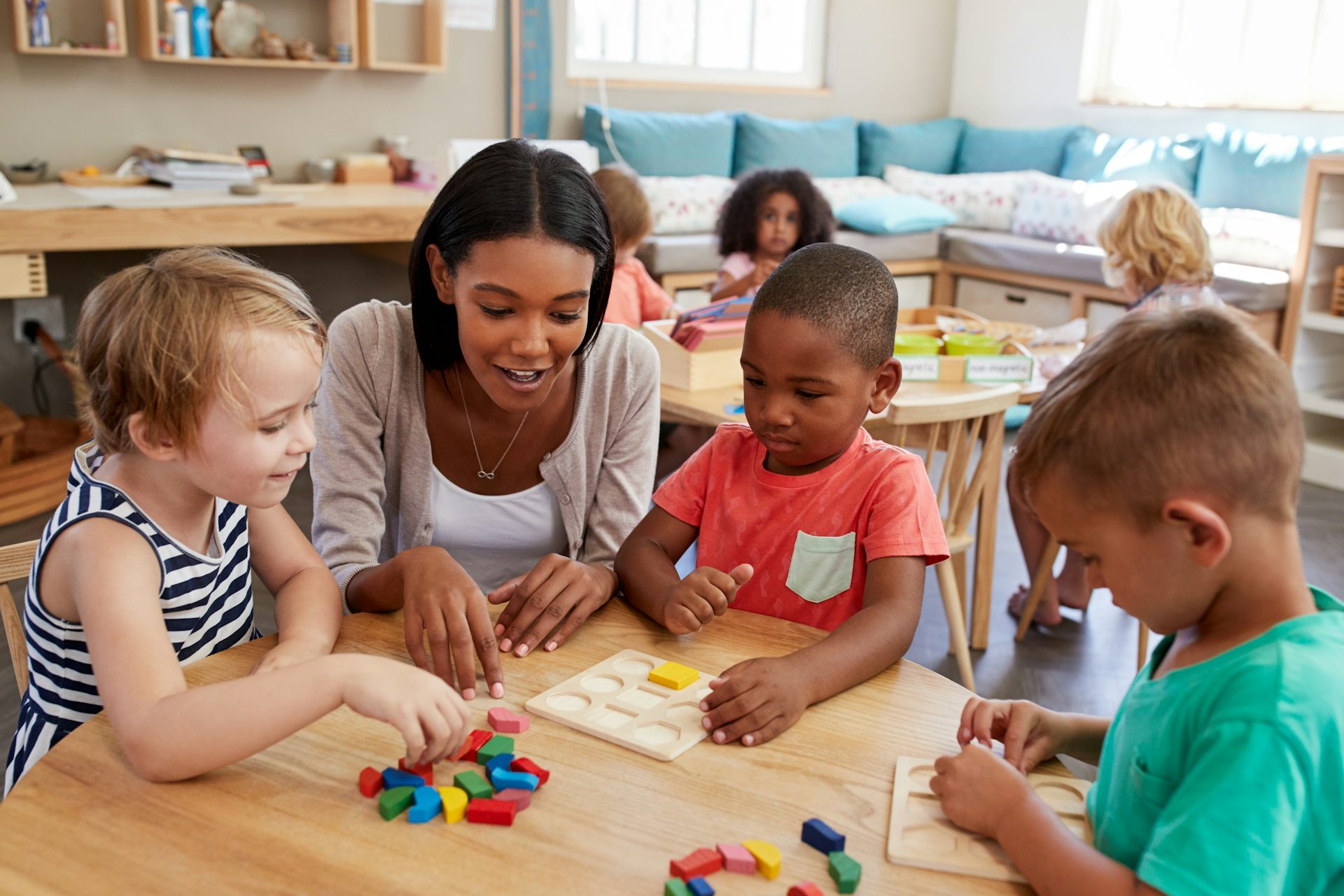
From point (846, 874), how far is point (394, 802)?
0.35m

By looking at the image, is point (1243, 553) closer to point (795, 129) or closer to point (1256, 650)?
point (1256, 650)

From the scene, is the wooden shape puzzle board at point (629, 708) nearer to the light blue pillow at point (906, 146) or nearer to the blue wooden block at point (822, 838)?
the blue wooden block at point (822, 838)

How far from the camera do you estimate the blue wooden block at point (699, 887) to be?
30.5 inches

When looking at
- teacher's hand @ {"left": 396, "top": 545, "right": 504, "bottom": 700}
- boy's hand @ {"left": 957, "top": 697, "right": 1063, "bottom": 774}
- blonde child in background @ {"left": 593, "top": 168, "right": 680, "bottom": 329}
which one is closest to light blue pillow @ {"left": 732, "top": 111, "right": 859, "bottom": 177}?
blonde child in background @ {"left": 593, "top": 168, "right": 680, "bottom": 329}

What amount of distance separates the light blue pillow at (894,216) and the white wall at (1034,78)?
113 centimetres

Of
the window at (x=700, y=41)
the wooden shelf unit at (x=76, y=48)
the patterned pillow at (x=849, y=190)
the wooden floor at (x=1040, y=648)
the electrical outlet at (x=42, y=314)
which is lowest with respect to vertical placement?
the wooden floor at (x=1040, y=648)

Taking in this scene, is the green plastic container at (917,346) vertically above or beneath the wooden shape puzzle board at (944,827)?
above

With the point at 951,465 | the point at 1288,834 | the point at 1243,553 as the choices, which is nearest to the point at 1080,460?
the point at 1243,553

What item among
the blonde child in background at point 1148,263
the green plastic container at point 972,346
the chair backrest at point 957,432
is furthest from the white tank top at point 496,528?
the blonde child in background at point 1148,263

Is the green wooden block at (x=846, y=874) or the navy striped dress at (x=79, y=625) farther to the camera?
the navy striped dress at (x=79, y=625)

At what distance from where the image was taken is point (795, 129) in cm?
600

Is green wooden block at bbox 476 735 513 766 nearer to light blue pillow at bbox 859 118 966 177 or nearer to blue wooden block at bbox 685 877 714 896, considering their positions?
blue wooden block at bbox 685 877 714 896

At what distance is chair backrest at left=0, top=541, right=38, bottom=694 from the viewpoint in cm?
128

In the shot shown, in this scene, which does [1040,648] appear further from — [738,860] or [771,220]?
[738,860]
